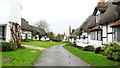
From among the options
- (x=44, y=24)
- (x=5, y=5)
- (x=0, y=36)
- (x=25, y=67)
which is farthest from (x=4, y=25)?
(x=44, y=24)

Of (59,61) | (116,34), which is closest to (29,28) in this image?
(116,34)

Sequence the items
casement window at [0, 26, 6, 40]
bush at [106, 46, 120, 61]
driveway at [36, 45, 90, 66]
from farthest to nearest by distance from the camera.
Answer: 1. casement window at [0, 26, 6, 40]
2. bush at [106, 46, 120, 61]
3. driveway at [36, 45, 90, 66]

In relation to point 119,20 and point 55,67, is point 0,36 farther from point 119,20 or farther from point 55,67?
point 119,20

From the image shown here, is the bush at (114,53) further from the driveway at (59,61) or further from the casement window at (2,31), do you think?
the casement window at (2,31)

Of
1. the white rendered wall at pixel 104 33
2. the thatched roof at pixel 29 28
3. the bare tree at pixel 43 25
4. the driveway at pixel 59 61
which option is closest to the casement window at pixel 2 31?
the driveway at pixel 59 61

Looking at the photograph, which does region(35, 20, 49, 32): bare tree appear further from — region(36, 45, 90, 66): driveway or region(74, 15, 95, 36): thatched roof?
region(36, 45, 90, 66): driveway

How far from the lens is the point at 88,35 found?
83.0ft

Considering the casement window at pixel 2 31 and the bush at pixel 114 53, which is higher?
the casement window at pixel 2 31

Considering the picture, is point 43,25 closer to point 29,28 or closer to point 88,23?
point 29,28

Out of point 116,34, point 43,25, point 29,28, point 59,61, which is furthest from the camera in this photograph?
point 43,25

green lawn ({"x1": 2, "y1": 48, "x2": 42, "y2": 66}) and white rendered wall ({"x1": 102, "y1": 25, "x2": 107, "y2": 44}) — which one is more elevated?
white rendered wall ({"x1": 102, "y1": 25, "x2": 107, "y2": 44})

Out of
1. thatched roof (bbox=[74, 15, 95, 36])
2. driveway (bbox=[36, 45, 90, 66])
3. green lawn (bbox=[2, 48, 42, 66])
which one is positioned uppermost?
thatched roof (bbox=[74, 15, 95, 36])

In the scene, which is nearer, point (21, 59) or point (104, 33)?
point (21, 59)

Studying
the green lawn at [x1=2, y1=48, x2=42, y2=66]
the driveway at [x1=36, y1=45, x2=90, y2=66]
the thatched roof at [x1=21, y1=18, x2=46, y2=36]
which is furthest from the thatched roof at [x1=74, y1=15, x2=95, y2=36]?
the thatched roof at [x1=21, y1=18, x2=46, y2=36]
